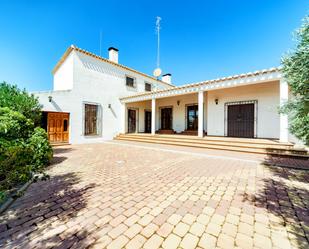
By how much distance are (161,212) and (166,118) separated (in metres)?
11.7

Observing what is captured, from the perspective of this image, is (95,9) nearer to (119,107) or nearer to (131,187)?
(119,107)

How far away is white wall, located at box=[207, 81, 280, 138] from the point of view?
308 inches

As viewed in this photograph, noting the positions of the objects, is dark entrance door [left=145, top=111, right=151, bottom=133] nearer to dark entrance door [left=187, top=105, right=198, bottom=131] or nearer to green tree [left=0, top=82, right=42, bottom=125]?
dark entrance door [left=187, top=105, right=198, bottom=131]

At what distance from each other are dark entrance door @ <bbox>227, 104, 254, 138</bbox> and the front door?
10.5 metres

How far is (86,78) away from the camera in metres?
10.8

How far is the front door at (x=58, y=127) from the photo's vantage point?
9.30 meters

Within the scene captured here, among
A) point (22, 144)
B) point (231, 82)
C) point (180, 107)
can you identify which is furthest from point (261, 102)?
point (22, 144)

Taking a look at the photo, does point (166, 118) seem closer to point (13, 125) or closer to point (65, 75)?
point (65, 75)

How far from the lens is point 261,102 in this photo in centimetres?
819

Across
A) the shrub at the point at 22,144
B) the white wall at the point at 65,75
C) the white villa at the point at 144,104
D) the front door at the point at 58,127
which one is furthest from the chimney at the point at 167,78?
the shrub at the point at 22,144

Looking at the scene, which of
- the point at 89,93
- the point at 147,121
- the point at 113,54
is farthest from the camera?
the point at 147,121

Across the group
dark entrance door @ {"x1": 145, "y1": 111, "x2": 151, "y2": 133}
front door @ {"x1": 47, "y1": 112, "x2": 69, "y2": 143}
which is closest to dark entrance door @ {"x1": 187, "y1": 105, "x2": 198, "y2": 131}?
dark entrance door @ {"x1": 145, "y1": 111, "x2": 151, "y2": 133}

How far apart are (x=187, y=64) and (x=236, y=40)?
5.96 m

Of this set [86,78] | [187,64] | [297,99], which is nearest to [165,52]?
[187,64]
